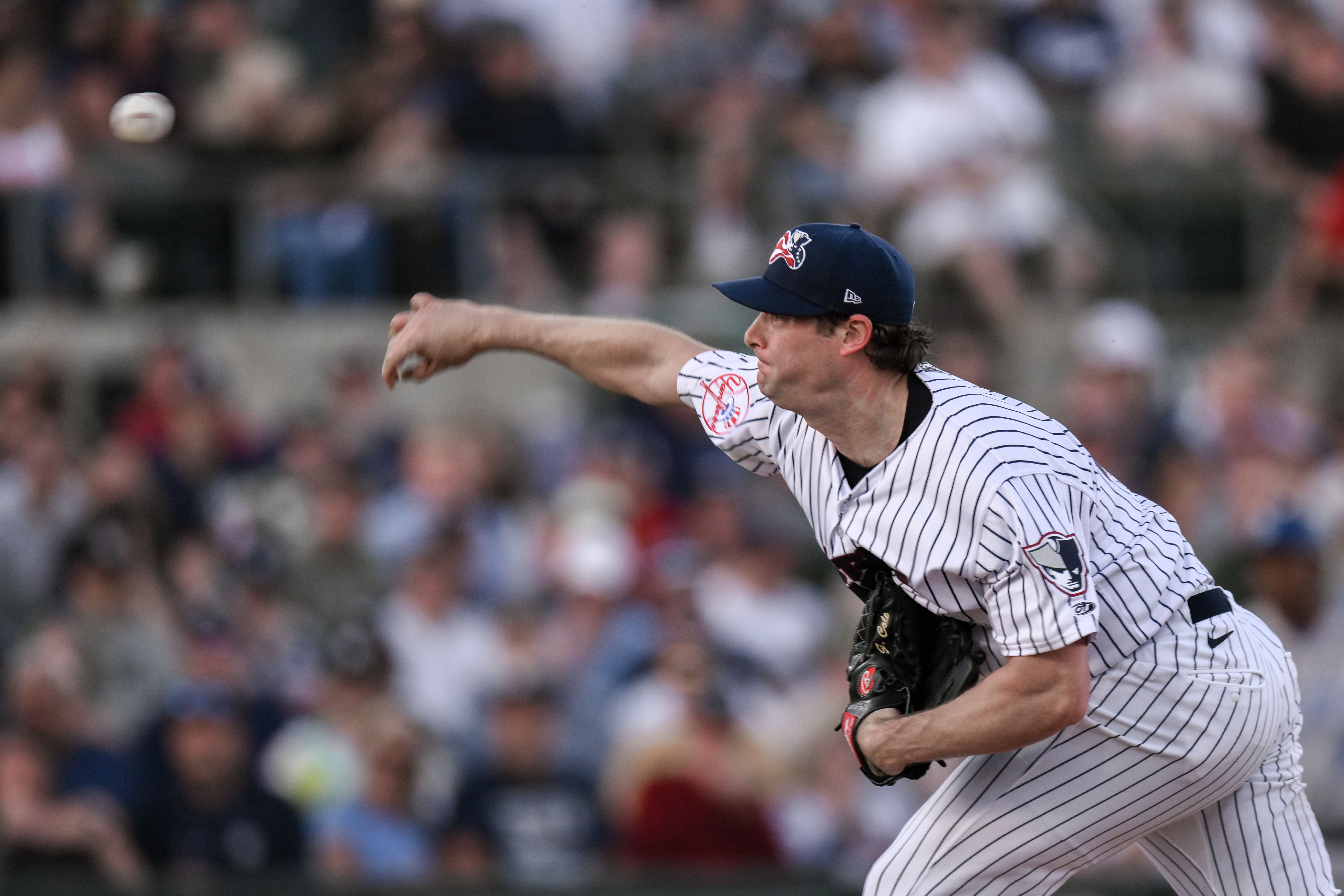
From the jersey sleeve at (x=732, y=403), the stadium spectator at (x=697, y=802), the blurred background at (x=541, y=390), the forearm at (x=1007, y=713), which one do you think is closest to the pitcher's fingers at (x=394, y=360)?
the jersey sleeve at (x=732, y=403)

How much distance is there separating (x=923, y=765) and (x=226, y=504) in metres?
6.07

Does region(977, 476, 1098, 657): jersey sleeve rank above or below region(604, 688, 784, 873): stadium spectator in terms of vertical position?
above

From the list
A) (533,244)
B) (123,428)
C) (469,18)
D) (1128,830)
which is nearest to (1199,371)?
(533,244)

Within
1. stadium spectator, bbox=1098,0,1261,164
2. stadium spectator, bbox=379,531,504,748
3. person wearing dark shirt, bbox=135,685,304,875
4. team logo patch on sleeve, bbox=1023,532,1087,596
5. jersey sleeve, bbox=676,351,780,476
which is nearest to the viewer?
team logo patch on sleeve, bbox=1023,532,1087,596

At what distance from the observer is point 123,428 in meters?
9.90

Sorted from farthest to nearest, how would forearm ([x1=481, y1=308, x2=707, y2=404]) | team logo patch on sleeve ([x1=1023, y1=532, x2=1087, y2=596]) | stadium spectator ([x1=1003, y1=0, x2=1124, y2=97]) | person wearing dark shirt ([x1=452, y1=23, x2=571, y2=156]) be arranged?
stadium spectator ([x1=1003, y1=0, x2=1124, y2=97]) → person wearing dark shirt ([x1=452, y1=23, x2=571, y2=156]) → forearm ([x1=481, y1=308, x2=707, y2=404]) → team logo patch on sleeve ([x1=1023, y1=532, x2=1087, y2=596])

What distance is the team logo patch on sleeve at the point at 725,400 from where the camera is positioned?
14.6ft

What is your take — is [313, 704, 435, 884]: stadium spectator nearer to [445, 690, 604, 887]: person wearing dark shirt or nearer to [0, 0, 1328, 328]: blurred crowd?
[445, 690, 604, 887]: person wearing dark shirt

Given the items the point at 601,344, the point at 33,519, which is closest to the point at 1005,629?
the point at 601,344

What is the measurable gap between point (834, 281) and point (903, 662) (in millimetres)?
900

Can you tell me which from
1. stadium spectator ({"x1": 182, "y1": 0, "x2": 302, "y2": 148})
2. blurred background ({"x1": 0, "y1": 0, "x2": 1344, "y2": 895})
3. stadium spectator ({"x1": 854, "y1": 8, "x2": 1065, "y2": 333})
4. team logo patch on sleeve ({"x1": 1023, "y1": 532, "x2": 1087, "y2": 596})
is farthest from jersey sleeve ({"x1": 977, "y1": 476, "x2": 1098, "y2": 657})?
stadium spectator ({"x1": 182, "y1": 0, "x2": 302, "y2": 148})

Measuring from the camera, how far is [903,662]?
412 centimetres

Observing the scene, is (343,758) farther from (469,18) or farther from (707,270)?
(469,18)

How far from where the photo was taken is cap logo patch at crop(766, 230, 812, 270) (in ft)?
13.1
